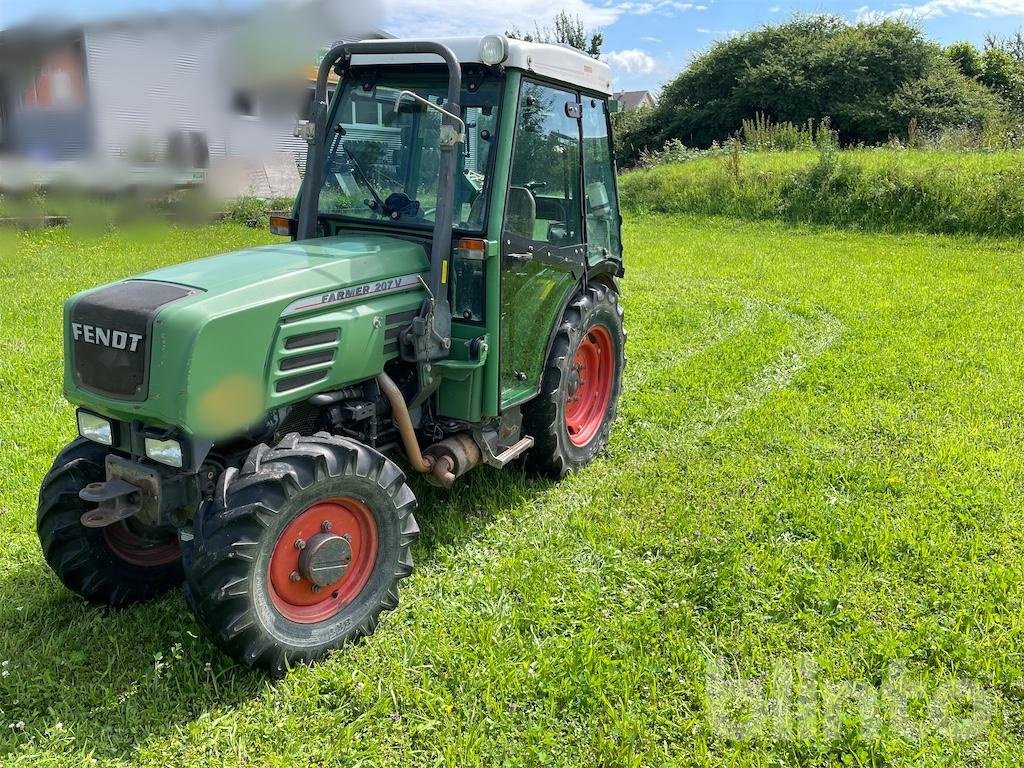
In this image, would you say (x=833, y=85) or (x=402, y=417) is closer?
(x=402, y=417)

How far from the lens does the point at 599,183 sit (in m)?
4.64

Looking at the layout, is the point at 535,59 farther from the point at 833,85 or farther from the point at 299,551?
the point at 833,85

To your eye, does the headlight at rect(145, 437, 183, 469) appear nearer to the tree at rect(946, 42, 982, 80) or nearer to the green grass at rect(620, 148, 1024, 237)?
the green grass at rect(620, 148, 1024, 237)

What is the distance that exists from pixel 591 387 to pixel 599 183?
4.17 feet

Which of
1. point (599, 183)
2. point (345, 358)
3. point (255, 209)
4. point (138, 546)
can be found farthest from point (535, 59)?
point (255, 209)

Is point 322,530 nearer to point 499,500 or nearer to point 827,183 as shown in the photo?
point 499,500

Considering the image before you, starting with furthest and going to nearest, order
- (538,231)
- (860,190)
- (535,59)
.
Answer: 1. (860,190)
2. (538,231)
3. (535,59)

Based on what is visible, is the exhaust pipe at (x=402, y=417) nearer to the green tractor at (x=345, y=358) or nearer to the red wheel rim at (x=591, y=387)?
the green tractor at (x=345, y=358)

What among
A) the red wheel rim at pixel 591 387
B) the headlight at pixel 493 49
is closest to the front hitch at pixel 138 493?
the headlight at pixel 493 49

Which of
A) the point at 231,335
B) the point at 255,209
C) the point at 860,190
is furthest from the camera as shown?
the point at 860,190

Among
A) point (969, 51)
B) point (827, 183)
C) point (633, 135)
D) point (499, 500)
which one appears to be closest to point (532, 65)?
Answer: point (499, 500)

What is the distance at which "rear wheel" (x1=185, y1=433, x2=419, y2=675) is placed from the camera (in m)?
2.64

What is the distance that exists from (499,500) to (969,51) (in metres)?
34.3

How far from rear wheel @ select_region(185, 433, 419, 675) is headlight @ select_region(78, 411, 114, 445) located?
1.78 ft
